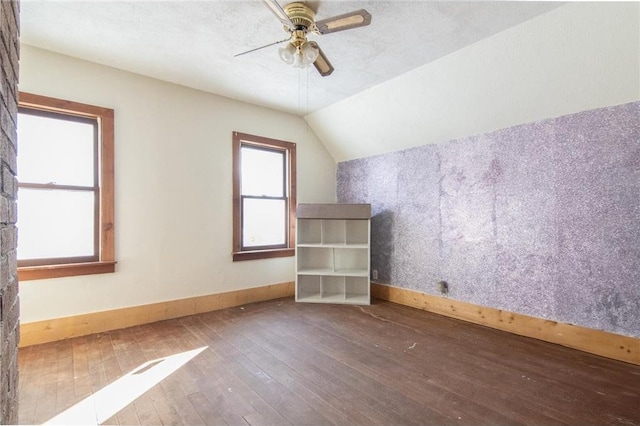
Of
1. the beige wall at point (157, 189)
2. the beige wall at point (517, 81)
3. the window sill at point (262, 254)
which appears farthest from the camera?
the window sill at point (262, 254)

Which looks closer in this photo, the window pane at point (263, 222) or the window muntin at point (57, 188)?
the window muntin at point (57, 188)

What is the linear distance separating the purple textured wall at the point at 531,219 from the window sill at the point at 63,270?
311 centimetres

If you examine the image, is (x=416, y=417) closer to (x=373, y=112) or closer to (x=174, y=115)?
(x=373, y=112)

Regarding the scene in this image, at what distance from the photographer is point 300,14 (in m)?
2.05

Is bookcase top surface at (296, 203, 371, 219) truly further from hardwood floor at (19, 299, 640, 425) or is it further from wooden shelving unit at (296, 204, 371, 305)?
hardwood floor at (19, 299, 640, 425)

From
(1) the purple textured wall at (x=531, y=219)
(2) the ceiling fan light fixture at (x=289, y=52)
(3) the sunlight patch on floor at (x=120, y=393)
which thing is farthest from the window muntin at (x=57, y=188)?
(1) the purple textured wall at (x=531, y=219)

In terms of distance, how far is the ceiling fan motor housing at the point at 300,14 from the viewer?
2021 millimetres

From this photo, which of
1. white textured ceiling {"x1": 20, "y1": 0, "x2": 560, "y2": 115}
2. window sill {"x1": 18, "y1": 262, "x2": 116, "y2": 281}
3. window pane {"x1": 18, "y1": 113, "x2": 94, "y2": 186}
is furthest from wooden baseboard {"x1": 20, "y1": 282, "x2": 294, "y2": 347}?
white textured ceiling {"x1": 20, "y1": 0, "x2": 560, "y2": 115}

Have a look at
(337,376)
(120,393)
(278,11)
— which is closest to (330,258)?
(337,376)

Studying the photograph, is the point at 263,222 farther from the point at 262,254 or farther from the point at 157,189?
the point at 157,189

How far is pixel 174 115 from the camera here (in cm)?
334

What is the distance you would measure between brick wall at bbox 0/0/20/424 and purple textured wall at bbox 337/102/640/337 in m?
3.42

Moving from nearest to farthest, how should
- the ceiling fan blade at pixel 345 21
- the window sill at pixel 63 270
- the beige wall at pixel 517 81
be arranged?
the ceiling fan blade at pixel 345 21 → the beige wall at pixel 517 81 → the window sill at pixel 63 270

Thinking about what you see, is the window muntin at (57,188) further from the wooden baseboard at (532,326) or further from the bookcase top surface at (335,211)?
Answer: the wooden baseboard at (532,326)
